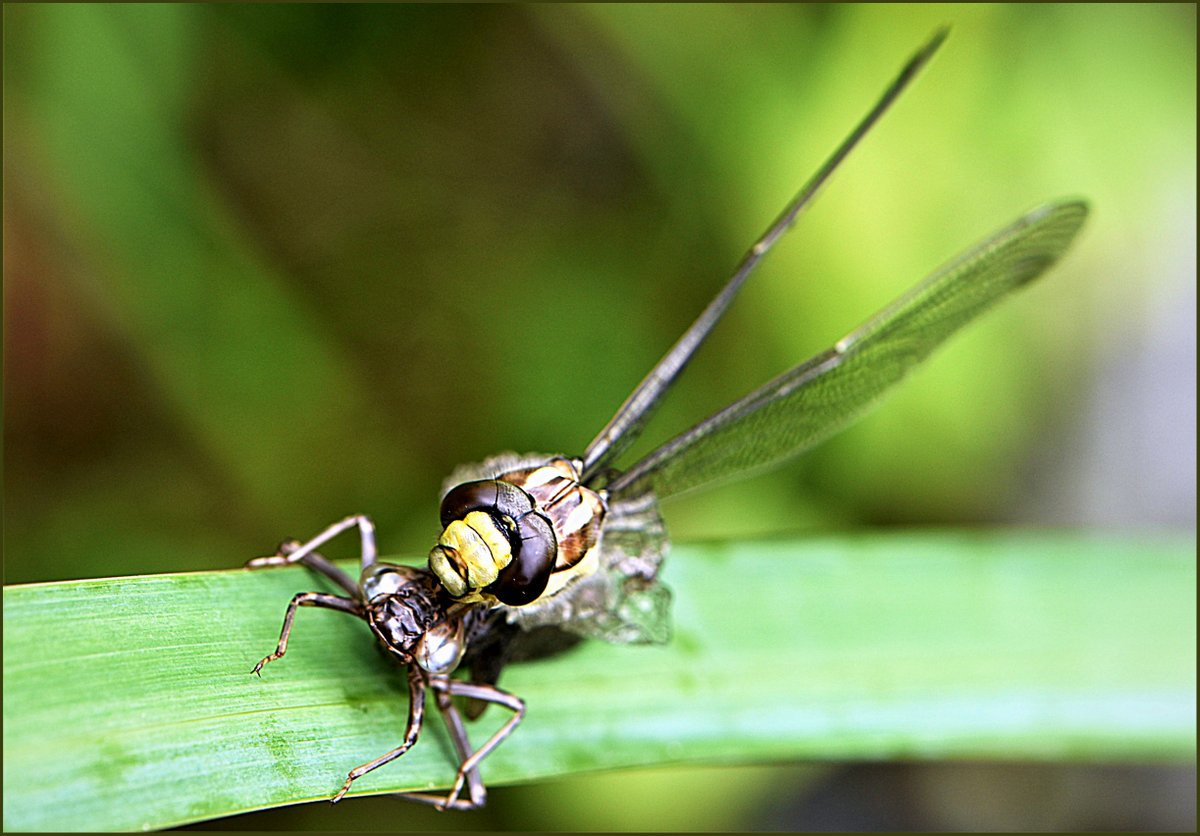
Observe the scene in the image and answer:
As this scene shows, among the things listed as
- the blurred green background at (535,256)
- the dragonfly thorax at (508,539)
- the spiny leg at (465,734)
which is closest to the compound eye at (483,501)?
the dragonfly thorax at (508,539)

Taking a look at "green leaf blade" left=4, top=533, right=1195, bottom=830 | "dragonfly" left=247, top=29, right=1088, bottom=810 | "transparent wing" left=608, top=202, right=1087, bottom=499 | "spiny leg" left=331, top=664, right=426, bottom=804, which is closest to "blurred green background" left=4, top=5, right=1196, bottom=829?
"green leaf blade" left=4, top=533, right=1195, bottom=830

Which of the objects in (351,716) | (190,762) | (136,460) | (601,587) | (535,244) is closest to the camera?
(190,762)

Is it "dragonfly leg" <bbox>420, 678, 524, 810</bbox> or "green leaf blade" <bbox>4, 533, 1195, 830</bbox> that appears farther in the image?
"dragonfly leg" <bbox>420, 678, 524, 810</bbox>

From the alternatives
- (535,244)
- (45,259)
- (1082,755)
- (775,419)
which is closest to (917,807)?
(1082,755)

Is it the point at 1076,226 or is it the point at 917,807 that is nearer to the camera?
the point at 1076,226

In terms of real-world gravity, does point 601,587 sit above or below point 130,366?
below

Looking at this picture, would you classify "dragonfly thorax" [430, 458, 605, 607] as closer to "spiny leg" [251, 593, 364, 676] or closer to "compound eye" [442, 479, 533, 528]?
"compound eye" [442, 479, 533, 528]

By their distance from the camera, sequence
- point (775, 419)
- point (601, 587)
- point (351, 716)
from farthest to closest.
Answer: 1. point (775, 419)
2. point (601, 587)
3. point (351, 716)

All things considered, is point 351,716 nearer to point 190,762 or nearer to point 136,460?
point 190,762
